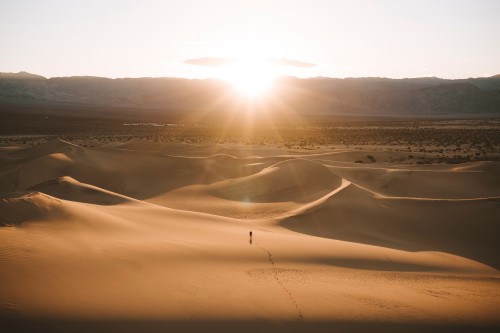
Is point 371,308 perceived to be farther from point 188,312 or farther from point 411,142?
point 411,142

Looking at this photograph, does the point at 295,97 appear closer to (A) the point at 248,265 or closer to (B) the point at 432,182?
(B) the point at 432,182

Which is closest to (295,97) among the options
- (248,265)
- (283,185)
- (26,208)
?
(283,185)

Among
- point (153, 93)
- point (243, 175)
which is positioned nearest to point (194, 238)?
point (243, 175)

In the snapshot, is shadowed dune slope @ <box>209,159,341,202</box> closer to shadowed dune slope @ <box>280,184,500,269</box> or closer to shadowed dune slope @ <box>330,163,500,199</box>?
shadowed dune slope @ <box>330,163,500,199</box>

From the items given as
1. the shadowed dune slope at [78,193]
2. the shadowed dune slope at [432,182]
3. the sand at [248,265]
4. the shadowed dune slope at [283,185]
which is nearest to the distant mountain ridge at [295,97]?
the shadowed dune slope at [283,185]

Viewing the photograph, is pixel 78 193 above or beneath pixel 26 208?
beneath

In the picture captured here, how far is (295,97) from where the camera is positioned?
393 ft

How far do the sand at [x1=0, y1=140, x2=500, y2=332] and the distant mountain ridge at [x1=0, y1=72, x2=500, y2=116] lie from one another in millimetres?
94219

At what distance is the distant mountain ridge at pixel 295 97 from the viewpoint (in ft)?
348

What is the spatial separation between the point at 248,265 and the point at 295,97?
384 ft

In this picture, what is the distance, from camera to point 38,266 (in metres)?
4.55

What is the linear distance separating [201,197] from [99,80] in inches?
6599

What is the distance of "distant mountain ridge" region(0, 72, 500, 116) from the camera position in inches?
4173

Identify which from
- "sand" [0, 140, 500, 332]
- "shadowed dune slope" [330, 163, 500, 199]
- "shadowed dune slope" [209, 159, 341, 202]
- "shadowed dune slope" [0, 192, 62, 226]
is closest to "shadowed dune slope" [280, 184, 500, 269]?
"sand" [0, 140, 500, 332]
